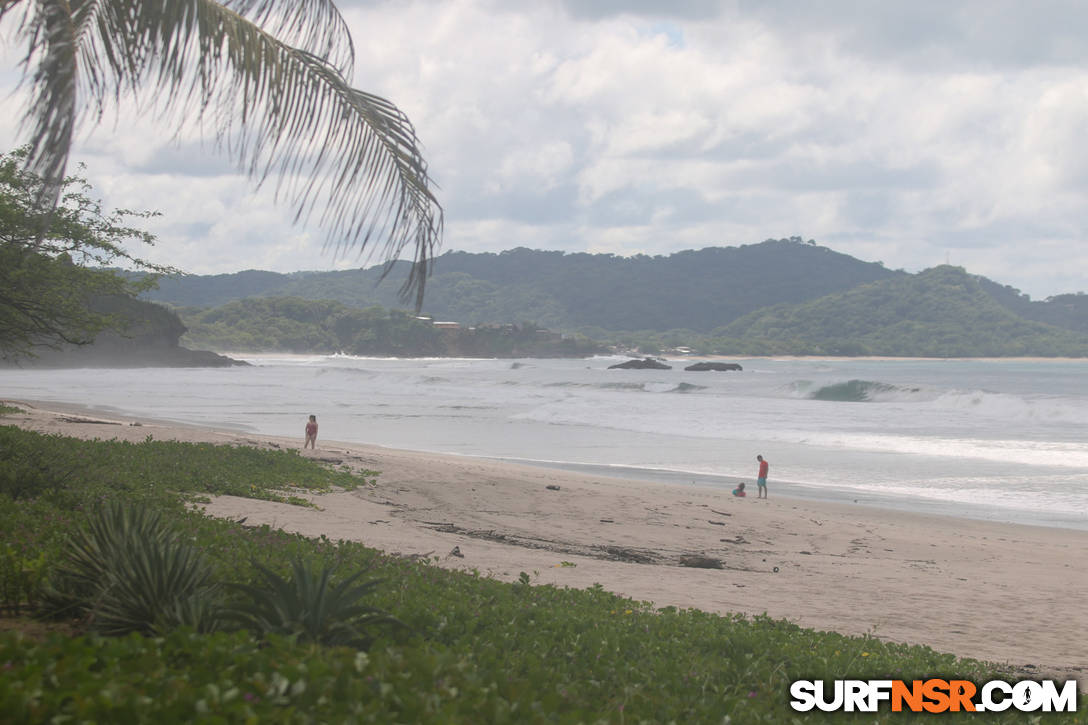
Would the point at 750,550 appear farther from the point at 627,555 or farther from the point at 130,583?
the point at 130,583

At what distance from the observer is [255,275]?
162875 millimetres

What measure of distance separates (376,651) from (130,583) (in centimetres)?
143

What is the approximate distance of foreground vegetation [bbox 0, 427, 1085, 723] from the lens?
313 cm

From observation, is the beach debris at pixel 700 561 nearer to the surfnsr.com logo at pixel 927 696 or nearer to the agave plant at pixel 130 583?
the surfnsr.com logo at pixel 927 696

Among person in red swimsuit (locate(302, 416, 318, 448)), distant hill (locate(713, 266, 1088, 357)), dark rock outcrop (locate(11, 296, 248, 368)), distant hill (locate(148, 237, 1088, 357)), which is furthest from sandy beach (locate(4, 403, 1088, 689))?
distant hill (locate(713, 266, 1088, 357))

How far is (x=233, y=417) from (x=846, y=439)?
22.4 metres

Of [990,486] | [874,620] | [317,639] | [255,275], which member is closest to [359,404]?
[990,486]

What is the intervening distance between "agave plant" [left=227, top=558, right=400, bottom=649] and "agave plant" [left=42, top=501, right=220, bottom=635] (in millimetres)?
201

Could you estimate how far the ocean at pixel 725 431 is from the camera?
2056 cm

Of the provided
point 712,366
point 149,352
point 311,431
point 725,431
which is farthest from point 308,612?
point 712,366

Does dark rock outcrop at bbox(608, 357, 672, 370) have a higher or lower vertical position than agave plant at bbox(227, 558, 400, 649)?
higher

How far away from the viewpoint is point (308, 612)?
14.7 feet

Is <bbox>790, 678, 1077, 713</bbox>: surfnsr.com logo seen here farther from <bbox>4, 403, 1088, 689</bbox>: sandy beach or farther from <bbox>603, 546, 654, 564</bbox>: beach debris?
<bbox>603, 546, 654, 564</bbox>: beach debris

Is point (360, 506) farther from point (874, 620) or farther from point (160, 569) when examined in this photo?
point (160, 569)
